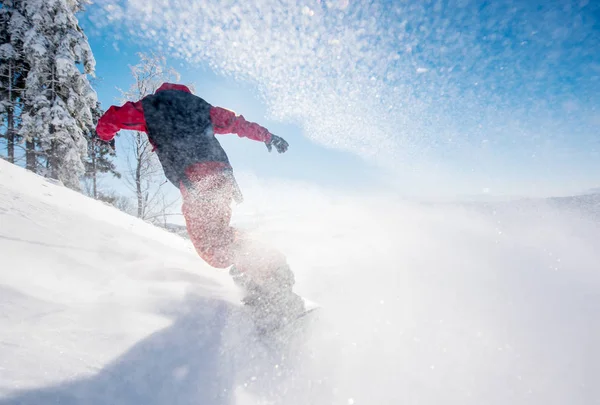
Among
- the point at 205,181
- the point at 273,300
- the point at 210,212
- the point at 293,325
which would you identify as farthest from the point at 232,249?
the point at 293,325

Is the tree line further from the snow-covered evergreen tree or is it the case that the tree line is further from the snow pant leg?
the snow pant leg

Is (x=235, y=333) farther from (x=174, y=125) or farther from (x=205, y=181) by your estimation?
(x=174, y=125)

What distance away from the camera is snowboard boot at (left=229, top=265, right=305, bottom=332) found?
1.76m

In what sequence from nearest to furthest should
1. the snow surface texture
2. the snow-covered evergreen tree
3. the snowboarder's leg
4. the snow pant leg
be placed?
the snow surface texture → the snowboarder's leg → the snow pant leg → the snow-covered evergreen tree

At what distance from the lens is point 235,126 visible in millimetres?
2422

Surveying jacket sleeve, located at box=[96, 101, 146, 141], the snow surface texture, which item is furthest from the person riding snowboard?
the snow surface texture

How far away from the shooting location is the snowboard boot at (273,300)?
176 cm

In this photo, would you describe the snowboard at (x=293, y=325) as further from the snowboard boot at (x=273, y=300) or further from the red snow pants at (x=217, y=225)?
the red snow pants at (x=217, y=225)

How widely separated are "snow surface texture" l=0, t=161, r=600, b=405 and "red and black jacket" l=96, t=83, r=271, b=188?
96 cm

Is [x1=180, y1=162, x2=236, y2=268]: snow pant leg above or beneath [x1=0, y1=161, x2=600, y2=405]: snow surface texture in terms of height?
above

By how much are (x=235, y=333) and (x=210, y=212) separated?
0.97 m

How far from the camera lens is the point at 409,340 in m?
2.05

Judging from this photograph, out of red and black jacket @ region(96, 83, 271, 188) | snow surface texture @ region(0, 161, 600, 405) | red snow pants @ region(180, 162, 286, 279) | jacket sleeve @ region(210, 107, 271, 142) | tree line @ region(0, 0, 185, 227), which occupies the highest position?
tree line @ region(0, 0, 185, 227)

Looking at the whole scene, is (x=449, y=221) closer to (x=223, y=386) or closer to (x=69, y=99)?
(x=223, y=386)
